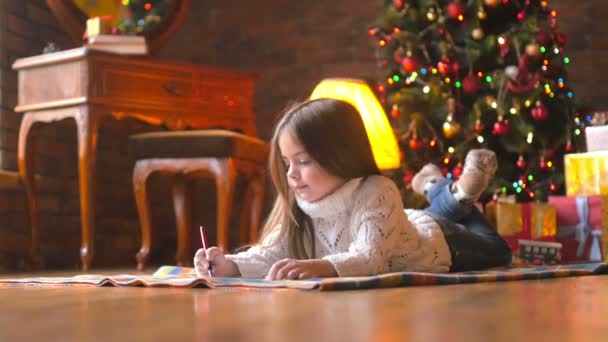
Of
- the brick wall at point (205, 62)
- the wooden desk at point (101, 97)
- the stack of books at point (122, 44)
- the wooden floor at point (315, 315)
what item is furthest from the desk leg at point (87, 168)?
the wooden floor at point (315, 315)

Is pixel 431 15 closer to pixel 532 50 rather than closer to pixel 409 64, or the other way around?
pixel 409 64

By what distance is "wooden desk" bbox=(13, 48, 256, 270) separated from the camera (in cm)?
266

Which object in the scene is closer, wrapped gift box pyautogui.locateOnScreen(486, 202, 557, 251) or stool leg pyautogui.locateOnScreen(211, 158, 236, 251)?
wrapped gift box pyautogui.locateOnScreen(486, 202, 557, 251)

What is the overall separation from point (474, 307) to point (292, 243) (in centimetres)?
77

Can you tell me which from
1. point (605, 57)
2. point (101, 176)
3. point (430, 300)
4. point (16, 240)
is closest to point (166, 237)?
point (101, 176)

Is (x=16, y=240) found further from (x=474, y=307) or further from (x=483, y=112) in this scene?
(x=474, y=307)

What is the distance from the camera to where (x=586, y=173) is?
8.58ft

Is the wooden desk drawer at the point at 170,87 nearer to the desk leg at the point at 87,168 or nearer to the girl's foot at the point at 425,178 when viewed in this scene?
the desk leg at the point at 87,168

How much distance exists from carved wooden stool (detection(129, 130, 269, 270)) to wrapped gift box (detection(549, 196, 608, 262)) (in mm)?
972

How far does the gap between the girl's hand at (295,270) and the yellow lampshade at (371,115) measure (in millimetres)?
1390

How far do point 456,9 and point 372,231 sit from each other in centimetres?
172

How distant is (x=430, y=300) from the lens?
994 mm

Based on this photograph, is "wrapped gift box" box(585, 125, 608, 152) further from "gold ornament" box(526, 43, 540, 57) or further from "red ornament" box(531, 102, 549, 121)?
"gold ornament" box(526, 43, 540, 57)

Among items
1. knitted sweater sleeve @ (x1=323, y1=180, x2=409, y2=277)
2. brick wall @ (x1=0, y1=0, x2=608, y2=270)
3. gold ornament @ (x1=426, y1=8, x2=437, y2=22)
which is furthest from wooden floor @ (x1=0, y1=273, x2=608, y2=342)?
brick wall @ (x1=0, y1=0, x2=608, y2=270)
